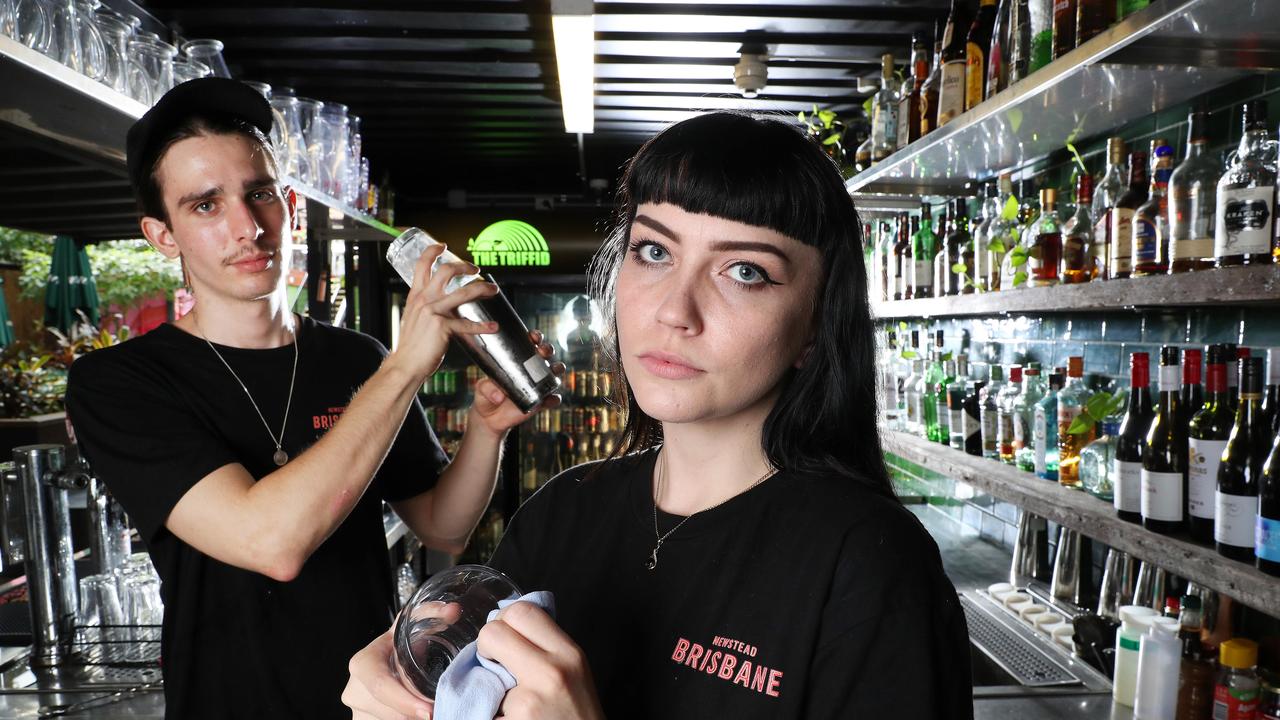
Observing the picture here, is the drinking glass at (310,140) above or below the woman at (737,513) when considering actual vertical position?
above

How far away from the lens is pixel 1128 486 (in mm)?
1677

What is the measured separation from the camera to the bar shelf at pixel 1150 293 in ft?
4.09

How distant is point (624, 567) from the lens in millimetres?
1066

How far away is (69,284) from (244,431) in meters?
7.56

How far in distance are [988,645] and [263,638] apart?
188 centimetres

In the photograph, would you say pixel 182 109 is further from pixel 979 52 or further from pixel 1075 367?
pixel 1075 367

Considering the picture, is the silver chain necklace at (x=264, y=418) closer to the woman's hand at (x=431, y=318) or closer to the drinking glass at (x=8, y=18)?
the woman's hand at (x=431, y=318)

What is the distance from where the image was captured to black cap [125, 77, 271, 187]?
1.58m

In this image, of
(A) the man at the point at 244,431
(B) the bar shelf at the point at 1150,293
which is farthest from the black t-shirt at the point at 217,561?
(B) the bar shelf at the point at 1150,293

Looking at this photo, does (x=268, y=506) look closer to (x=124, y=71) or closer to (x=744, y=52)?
(x=124, y=71)

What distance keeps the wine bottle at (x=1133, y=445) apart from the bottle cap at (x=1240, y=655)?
32 cm

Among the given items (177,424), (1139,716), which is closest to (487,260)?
(177,424)

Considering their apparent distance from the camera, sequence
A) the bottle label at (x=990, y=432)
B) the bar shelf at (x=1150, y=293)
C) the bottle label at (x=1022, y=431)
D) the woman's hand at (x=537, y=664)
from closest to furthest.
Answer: the woman's hand at (x=537, y=664), the bar shelf at (x=1150, y=293), the bottle label at (x=1022, y=431), the bottle label at (x=990, y=432)

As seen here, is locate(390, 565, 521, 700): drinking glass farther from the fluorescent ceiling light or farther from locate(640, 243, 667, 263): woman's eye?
the fluorescent ceiling light
